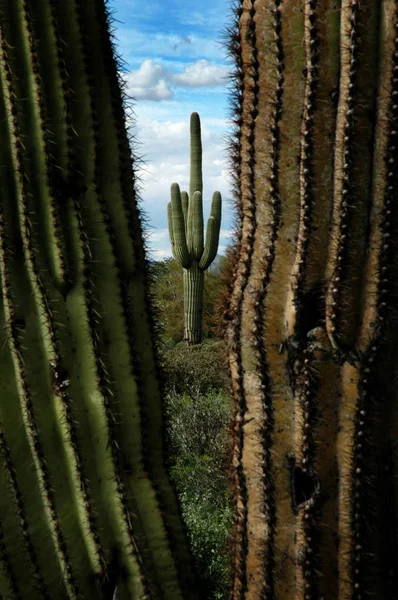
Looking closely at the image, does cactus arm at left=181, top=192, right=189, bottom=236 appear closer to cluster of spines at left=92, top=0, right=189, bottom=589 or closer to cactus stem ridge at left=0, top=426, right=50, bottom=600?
cluster of spines at left=92, top=0, right=189, bottom=589

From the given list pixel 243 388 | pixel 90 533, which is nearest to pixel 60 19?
pixel 243 388

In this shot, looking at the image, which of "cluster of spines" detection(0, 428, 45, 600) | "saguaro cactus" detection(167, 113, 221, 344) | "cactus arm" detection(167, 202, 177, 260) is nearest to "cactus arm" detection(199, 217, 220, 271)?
"saguaro cactus" detection(167, 113, 221, 344)

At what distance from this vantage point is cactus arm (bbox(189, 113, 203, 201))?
51.1 feet

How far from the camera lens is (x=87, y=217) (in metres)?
2.87

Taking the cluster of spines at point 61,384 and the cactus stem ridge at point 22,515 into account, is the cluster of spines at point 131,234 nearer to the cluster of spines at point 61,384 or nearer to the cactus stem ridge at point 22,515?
the cluster of spines at point 61,384

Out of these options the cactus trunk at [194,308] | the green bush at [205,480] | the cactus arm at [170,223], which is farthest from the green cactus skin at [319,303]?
→ the cactus arm at [170,223]

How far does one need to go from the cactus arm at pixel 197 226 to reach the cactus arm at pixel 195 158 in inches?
9.9

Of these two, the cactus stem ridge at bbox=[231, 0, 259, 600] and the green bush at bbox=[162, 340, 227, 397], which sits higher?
the cactus stem ridge at bbox=[231, 0, 259, 600]

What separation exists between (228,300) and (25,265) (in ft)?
2.36

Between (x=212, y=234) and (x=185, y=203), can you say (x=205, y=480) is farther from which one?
(x=185, y=203)

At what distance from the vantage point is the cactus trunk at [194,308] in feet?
56.4

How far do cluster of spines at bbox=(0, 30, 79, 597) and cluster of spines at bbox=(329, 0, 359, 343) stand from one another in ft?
3.37

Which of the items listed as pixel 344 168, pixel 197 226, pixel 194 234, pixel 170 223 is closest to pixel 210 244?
pixel 194 234

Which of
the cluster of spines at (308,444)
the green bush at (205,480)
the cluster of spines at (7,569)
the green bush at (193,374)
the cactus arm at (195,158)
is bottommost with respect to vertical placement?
the green bush at (193,374)
